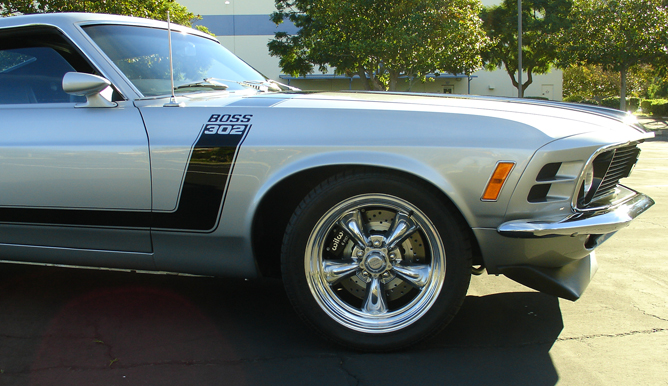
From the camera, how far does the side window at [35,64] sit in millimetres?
2865

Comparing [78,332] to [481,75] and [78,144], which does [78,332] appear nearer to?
[78,144]

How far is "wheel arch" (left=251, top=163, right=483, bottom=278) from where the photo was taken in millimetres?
2322

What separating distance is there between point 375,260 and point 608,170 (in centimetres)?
113

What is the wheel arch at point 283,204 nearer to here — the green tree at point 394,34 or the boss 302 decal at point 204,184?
the boss 302 decal at point 204,184

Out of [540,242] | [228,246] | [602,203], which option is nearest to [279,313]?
[228,246]

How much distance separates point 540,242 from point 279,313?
142 centimetres

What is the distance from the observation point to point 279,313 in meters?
2.96

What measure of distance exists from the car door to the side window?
0.05 m

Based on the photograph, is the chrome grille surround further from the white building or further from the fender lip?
the white building

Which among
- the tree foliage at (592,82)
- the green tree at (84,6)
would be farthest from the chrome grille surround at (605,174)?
the tree foliage at (592,82)

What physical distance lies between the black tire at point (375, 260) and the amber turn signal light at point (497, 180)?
0.59 feet

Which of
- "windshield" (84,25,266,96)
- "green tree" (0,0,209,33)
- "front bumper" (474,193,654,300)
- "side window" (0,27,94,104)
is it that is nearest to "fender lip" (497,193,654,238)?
"front bumper" (474,193,654,300)

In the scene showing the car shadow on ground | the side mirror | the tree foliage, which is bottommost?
the car shadow on ground

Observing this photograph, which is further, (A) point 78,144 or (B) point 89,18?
(B) point 89,18
